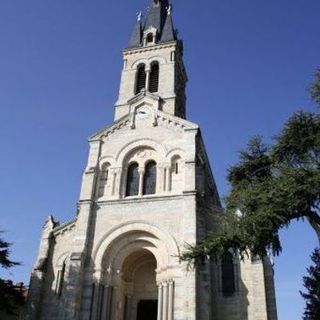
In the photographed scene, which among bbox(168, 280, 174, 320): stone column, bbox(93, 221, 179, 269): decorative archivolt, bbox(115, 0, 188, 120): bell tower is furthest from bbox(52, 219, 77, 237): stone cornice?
bbox(115, 0, 188, 120): bell tower

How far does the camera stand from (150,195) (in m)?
23.9

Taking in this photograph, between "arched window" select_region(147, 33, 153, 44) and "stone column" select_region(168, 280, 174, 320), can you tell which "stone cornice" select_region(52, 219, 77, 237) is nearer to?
"stone column" select_region(168, 280, 174, 320)

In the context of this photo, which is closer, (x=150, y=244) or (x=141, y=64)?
(x=150, y=244)

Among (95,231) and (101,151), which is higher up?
(101,151)

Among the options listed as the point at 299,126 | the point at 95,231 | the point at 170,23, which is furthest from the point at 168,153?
the point at 170,23

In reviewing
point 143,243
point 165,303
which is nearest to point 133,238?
point 143,243

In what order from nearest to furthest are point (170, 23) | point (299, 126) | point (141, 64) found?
point (299, 126) → point (141, 64) → point (170, 23)

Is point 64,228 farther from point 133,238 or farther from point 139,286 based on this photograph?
point 139,286

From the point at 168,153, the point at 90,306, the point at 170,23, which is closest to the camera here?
the point at 90,306

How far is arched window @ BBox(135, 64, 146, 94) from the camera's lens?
32594 millimetres

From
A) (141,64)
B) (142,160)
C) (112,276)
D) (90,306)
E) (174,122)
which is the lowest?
(90,306)

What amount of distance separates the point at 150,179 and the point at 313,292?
36.8ft

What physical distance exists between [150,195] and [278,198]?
9.43 meters

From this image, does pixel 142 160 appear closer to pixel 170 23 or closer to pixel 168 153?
pixel 168 153
